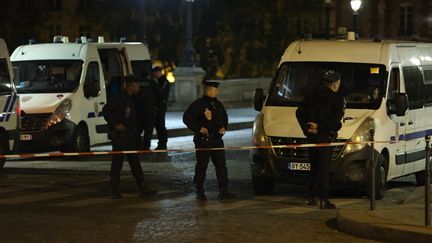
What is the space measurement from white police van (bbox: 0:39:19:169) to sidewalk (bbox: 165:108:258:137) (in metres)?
8.39

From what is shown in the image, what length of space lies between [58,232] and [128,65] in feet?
35.0

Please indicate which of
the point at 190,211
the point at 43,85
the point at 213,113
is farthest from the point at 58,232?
the point at 43,85

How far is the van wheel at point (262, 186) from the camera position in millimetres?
13930

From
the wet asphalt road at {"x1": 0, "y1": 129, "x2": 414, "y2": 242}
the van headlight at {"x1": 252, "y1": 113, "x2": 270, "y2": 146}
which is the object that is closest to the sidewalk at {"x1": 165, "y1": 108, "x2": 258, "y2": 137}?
the wet asphalt road at {"x1": 0, "y1": 129, "x2": 414, "y2": 242}

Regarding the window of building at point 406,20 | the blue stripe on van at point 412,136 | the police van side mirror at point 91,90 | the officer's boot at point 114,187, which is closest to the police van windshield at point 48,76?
the police van side mirror at point 91,90

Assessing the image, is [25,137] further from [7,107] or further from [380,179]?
[380,179]

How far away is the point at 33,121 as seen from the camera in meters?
18.9

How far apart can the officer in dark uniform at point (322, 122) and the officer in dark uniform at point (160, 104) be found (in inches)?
313

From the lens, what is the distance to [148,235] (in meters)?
10.7

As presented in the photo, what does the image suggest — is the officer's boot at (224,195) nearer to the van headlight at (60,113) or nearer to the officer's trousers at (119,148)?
the officer's trousers at (119,148)

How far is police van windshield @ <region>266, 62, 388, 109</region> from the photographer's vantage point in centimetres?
1399

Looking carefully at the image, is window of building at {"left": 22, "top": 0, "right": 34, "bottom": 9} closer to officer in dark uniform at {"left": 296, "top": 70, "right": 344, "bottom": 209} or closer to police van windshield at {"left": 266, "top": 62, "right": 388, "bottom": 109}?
police van windshield at {"left": 266, "top": 62, "right": 388, "bottom": 109}

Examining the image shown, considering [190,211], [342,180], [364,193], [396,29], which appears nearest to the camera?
[190,211]

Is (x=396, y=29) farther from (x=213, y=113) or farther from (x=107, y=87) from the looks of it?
(x=213, y=113)
